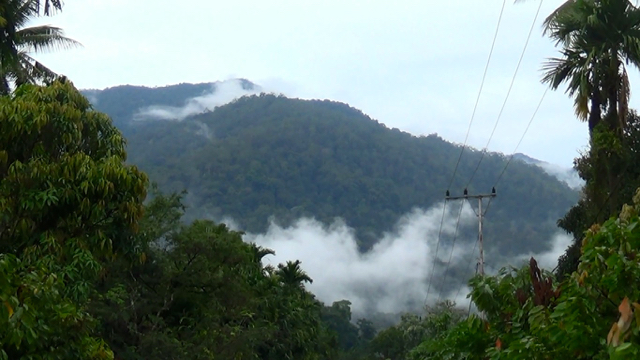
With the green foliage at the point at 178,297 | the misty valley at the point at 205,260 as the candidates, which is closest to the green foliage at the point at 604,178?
the misty valley at the point at 205,260

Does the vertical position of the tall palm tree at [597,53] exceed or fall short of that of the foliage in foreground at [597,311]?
it exceeds it

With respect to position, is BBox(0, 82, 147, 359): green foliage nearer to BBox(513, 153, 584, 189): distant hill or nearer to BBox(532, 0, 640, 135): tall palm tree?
BBox(532, 0, 640, 135): tall palm tree

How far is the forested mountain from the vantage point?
119m

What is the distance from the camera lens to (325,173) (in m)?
141

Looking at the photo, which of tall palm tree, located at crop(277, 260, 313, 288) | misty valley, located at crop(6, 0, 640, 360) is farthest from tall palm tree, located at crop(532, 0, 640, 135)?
tall palm tree, located at crop(277, 260, 313, 288)

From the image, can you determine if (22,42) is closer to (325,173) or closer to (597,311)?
(597,311)

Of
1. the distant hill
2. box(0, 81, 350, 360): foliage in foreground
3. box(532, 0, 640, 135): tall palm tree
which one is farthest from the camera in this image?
the distant hill

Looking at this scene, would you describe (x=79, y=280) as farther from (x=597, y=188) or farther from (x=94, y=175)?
(x=597, y=188)

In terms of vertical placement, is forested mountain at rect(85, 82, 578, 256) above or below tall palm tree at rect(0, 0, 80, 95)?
above

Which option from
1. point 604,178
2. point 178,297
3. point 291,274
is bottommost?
point 178,297

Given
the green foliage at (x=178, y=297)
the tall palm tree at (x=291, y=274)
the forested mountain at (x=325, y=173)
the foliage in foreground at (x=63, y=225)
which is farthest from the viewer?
the forested mountain at (x=325, y=173)

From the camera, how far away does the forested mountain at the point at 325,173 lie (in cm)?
11856

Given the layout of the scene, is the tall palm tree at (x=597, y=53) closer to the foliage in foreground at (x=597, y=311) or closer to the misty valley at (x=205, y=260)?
the misty valley at (x=205, y=260)

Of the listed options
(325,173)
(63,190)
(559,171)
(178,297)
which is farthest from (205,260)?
(559,171)
